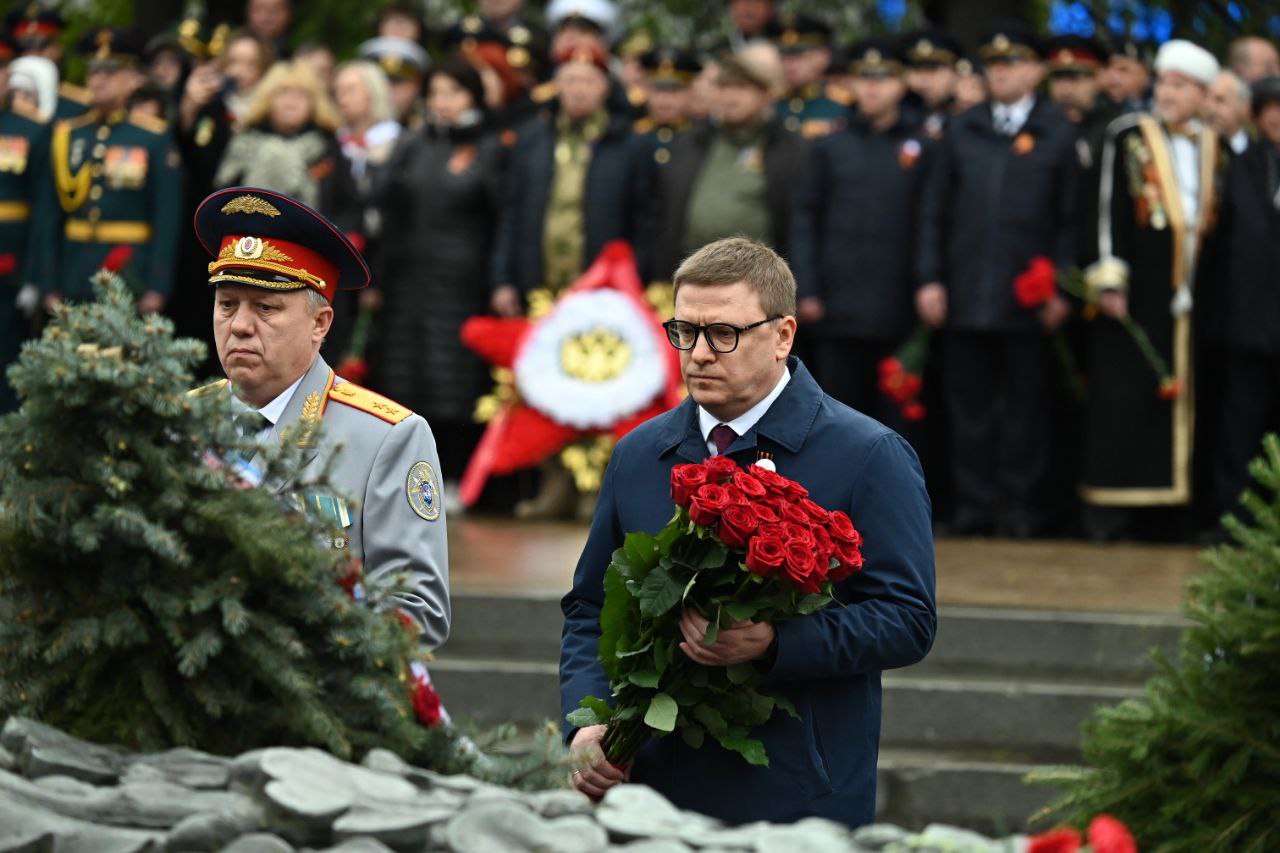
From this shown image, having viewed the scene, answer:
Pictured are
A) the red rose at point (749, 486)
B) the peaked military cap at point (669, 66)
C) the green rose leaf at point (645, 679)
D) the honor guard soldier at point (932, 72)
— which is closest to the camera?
the red rose at point (749, 486)

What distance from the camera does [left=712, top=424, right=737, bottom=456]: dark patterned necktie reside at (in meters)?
4.52

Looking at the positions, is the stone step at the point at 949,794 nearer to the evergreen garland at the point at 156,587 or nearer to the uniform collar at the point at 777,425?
the uniform collar at the point at 777,425

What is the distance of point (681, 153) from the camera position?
11.6 metres

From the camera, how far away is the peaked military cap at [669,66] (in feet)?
39.1

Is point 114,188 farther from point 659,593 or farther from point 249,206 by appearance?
point 659,593

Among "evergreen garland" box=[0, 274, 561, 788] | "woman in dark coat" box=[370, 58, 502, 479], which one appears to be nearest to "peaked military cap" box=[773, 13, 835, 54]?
"woman in dark coat" box=[370, 58, 502, 479]

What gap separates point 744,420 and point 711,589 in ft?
1.71

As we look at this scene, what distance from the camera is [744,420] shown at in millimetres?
4531

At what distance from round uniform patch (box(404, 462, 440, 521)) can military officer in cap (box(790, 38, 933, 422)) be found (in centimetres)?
674

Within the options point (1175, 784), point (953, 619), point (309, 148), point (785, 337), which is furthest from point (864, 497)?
point (309, 148)

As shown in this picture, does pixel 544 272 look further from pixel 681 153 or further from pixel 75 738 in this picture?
pixel 75 738

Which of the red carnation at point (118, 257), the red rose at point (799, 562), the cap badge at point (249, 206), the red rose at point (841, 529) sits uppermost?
the red carnation at point (118, 257)

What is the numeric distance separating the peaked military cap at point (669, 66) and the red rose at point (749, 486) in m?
8.04

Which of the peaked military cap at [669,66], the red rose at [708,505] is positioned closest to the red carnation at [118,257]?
the peaked military cap at [669,66]
